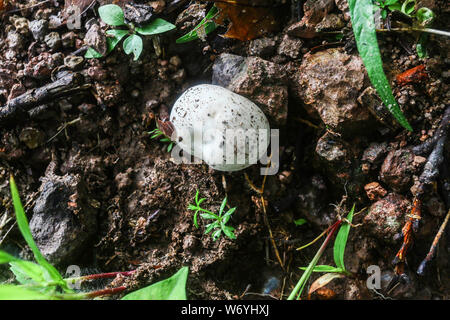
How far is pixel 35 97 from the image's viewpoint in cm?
179

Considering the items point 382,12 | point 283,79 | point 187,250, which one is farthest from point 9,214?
point 382,12

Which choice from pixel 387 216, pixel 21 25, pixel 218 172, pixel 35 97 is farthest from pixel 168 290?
pixel 21 25

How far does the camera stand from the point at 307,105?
1.70 metres

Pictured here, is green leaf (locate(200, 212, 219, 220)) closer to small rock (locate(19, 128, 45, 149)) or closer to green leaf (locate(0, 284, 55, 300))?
green leaf (locate(0, 284, 55, 300))

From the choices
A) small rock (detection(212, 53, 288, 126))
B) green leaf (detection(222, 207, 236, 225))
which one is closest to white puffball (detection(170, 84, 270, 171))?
small rock (detection(212, 53, 288, 126))

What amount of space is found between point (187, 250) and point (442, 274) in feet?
3.95

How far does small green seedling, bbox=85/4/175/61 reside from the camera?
175cm

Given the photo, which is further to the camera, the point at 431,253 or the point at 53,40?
the point at 53,40

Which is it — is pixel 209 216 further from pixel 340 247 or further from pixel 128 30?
pixel 128 30

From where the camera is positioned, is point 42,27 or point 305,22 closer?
point 305,22

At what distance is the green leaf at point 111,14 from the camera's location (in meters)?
1.75

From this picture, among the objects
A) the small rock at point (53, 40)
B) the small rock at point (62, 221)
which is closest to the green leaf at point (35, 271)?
the small rock at point (62, 221)

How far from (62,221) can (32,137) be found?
511 millimetres
